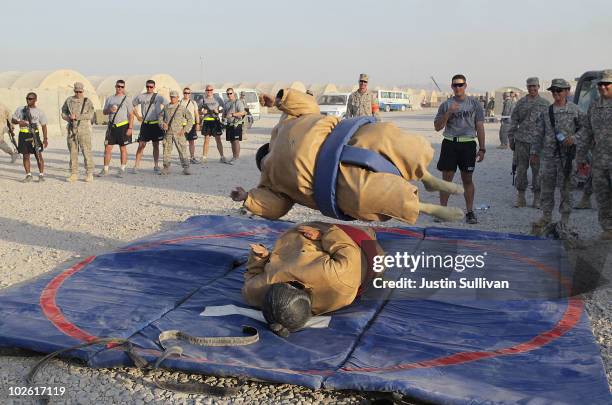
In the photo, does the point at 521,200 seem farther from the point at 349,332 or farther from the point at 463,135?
the point at 349,332

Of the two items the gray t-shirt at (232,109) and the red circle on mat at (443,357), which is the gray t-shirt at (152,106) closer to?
the gray t-shirt at (232,109)

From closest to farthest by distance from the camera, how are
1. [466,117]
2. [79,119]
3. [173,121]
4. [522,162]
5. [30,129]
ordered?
[466,117] → [522,162] → [79,119] → [30,129] → [173,121]

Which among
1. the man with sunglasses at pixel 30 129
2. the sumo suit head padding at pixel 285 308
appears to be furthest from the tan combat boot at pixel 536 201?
the man with sunglasses at pixel 30 129

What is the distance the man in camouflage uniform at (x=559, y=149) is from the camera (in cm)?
668

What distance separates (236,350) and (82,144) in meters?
7.29

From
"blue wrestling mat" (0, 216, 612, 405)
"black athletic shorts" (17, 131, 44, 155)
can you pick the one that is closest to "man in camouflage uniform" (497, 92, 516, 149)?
"black athletic shorts" (17, 131, 44, 155)

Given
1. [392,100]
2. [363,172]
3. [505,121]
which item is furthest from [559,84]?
[392,100]

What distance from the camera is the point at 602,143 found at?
19.3 ft

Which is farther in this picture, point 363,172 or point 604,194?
point 604,194

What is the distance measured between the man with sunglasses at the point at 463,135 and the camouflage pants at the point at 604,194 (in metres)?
1.34

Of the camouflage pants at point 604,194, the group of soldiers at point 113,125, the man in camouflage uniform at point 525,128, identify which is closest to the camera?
the camouflage pants at point 604,194

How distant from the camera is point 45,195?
897 centimetres

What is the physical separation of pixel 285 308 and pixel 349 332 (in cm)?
44

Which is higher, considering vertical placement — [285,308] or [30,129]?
[30,129]
